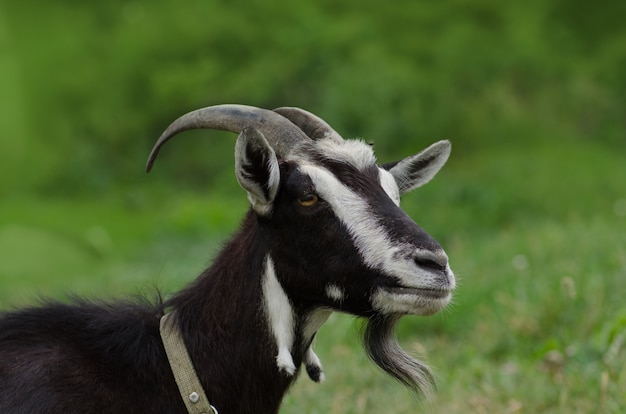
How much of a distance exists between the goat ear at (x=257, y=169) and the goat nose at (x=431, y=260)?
2.08 ft

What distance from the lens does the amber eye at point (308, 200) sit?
3.88 m

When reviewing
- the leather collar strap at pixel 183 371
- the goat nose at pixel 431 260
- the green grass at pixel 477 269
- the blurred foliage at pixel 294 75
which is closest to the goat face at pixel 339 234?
the goat nose at pixel 431 260

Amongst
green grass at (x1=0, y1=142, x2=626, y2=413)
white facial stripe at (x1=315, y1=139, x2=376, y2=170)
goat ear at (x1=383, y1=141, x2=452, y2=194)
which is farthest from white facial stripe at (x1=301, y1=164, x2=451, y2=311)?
green grass at (x1=0, y1=142, x2=626, y2=413)

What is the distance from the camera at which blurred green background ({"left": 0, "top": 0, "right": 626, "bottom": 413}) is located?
11.2 metres

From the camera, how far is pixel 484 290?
8094mm

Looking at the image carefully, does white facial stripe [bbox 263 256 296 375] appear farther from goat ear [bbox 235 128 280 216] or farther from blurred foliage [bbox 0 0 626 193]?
blurred foliage [bbox 0 0 626 193]

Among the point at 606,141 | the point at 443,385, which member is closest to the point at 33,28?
the point at 606,141

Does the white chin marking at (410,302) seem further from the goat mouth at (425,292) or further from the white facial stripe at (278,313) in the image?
the white facial stripe at (278,313)

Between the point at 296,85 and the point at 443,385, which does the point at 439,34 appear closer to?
the point at 296,85

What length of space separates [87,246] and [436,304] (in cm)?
1306

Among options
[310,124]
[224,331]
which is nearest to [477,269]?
[310,124]

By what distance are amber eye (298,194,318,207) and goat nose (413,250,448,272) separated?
18.7 inches

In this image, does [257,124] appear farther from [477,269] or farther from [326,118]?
[326,118]

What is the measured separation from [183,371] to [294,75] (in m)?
14.9
